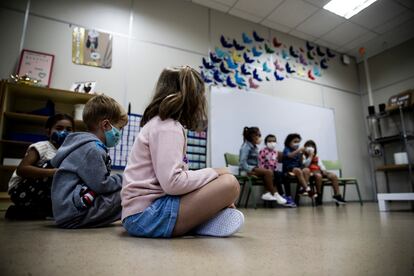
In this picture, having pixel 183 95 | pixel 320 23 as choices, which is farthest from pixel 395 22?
pixel 183 95

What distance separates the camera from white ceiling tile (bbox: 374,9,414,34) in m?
3.94

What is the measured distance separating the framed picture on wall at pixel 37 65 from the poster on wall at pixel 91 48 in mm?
264

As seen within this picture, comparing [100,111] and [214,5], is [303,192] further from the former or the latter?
[214,5]

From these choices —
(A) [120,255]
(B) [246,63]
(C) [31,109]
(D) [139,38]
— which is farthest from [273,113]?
(A) [120,255]

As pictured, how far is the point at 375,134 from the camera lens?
4.86 m

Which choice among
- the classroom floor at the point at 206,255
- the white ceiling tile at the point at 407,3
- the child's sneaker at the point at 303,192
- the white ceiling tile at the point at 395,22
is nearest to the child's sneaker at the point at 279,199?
the child's sneaker at the point at 303,192

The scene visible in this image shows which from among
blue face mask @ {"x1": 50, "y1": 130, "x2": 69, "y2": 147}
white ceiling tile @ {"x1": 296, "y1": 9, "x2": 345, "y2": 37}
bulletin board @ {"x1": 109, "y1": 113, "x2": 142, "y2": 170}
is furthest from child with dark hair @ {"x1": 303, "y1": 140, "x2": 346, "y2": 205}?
blue face mask @ {"x1": 50, "y1": 130, "x2": 69, "y2": 147}

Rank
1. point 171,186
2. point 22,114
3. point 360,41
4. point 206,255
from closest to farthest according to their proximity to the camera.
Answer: point 206,255 < point 171,186 < point 22,114 < point 360,41

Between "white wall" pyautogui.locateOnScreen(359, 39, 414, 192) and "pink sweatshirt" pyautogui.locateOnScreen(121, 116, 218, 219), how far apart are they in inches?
192

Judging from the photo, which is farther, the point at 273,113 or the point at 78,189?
the point at 273,113

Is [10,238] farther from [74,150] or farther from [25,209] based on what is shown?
[25,209]

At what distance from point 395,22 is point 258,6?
233 centimetres

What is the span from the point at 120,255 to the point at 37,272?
0.19 metres

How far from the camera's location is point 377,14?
389cm
